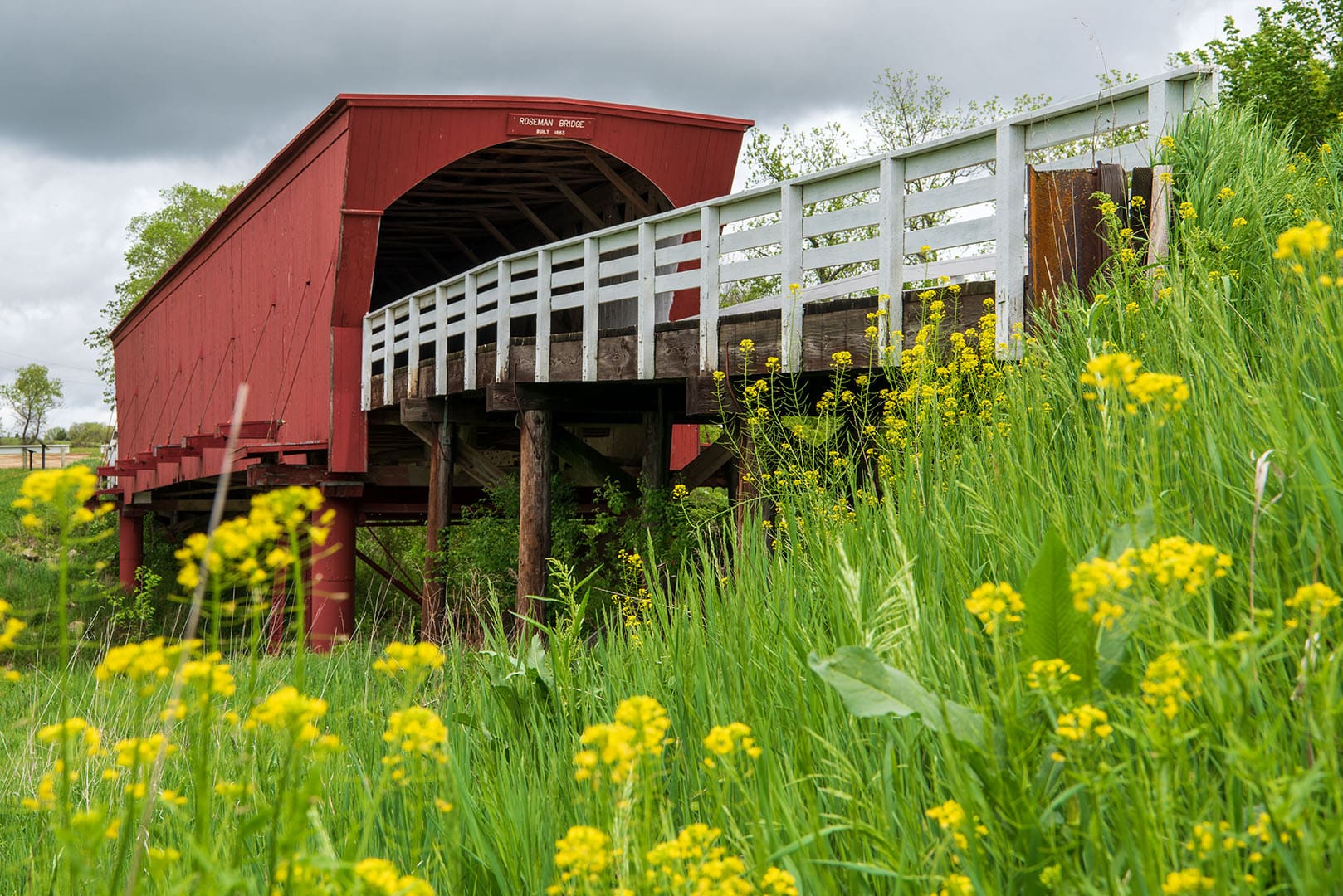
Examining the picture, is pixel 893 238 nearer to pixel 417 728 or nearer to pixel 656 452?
pixel 417 728

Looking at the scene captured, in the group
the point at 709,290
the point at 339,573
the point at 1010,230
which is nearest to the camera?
the point at 1010,230

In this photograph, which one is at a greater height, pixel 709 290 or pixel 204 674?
pixel 709 290

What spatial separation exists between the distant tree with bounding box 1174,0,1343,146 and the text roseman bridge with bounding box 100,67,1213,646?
12.1m

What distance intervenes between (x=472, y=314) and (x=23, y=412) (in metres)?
89.6

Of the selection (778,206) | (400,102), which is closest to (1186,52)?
(400,102)

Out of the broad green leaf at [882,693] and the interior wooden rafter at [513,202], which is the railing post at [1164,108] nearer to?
the broad green leaf at [882,693]

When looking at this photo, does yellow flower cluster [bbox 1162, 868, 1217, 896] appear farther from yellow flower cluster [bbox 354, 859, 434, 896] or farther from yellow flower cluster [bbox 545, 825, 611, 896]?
yellow flower cluster [bbox 354, 859, 434, 896]

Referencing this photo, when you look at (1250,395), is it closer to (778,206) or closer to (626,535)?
(778,206)

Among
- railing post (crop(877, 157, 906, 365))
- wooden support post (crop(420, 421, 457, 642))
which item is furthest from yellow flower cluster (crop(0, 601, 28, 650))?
wooden support post (crop(420, 421, 457, 642))

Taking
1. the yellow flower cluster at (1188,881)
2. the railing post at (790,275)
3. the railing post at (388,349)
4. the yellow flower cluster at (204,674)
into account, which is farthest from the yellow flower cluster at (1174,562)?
the railing post at (388,349)

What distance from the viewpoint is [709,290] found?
301 inches

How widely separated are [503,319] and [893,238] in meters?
4.64

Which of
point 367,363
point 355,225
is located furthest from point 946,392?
point 367,363

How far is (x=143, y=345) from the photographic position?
25.0 m
